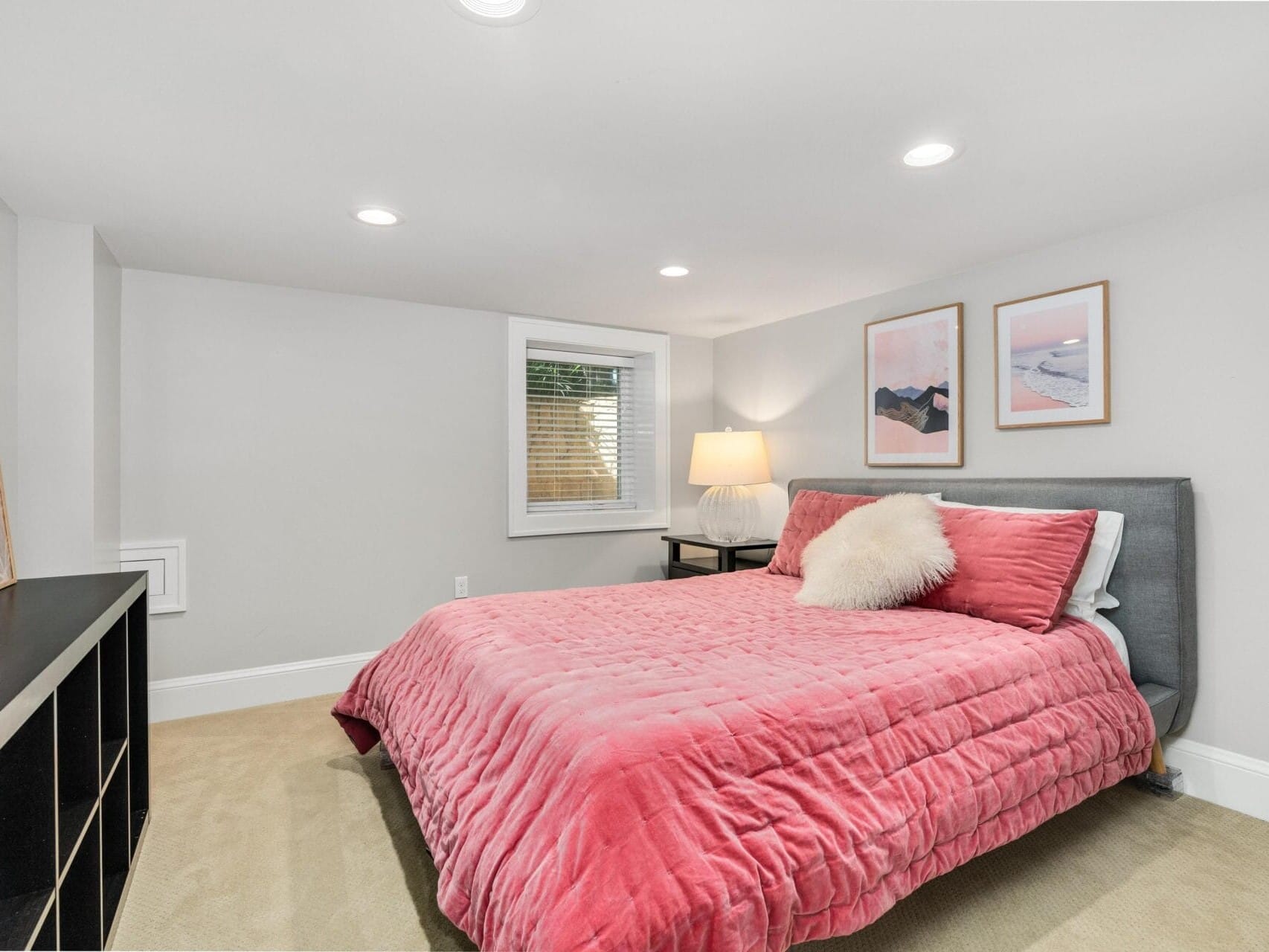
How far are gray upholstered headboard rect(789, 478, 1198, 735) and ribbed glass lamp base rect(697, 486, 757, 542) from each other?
2020 mm

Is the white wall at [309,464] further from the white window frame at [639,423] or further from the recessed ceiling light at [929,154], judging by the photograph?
the recessed ceiling light at [929,154]

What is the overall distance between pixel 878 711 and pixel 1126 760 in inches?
46.8

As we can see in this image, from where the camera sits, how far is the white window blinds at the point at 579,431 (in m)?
4.36

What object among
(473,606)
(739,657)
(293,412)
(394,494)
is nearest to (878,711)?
(739,657)

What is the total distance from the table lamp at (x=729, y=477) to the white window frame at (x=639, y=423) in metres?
0.34

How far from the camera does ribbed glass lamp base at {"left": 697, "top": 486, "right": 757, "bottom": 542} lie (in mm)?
4320

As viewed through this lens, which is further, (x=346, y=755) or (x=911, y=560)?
(x=346, y=755)

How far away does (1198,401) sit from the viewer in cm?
245

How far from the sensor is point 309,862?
204 centimetres

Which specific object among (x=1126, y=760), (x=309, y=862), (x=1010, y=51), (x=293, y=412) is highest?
(x=1010, y=51)

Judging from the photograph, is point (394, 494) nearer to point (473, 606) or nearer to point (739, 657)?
point (473, 606)

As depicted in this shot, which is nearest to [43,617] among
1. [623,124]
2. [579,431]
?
[623,124]

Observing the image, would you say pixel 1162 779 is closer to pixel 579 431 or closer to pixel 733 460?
pixel 733 460

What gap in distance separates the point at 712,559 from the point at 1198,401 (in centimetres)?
268
